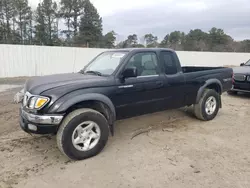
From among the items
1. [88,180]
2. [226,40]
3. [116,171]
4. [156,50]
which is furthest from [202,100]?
[226,40]

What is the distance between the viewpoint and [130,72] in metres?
4.01

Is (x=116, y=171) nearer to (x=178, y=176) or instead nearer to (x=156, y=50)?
(x=178, y=176)

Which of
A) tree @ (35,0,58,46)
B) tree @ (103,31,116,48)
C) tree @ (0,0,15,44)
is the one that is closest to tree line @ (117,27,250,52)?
tree @ (103,31,116,48)

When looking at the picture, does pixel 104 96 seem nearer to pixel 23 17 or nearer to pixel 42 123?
pixel 42 123

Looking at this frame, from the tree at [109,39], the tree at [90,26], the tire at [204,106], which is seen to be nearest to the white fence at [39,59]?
the tire at [204,106]

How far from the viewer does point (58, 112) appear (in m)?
3.42

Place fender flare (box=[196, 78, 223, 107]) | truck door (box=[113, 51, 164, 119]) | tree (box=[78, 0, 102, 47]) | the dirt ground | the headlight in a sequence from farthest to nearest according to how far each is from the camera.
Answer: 1. tree (box=[78, 0, 102, 47])
2. fender flare (box=[196, 78, 223, 107])
3. truck door (box=[113, 51, 164, 119])
4. the headlight
5. the dirt ground

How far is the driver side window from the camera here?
4.41 metres

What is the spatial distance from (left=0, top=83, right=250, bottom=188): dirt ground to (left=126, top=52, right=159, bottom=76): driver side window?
1302mm

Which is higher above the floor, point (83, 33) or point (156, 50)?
point (83, 33)

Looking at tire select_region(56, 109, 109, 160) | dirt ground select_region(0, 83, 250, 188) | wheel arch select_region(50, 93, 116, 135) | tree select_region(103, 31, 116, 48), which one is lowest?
dirt ground select_region(0, 83, 250, 188)

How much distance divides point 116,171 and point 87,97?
1193 mm

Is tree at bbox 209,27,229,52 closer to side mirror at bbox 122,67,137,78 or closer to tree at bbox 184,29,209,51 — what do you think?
tree at bbox 184,29,209,51

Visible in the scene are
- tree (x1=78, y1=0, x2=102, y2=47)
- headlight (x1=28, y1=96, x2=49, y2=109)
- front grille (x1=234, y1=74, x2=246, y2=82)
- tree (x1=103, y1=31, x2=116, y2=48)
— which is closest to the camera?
headlight (x1=28, y1=96, x2=49, y2=109)
